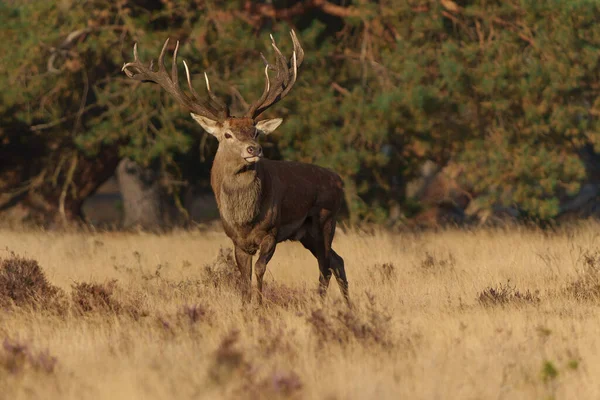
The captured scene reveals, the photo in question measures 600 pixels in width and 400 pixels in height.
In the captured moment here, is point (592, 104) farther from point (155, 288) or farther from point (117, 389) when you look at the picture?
point (117, 389)

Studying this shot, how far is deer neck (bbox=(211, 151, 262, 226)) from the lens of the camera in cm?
984

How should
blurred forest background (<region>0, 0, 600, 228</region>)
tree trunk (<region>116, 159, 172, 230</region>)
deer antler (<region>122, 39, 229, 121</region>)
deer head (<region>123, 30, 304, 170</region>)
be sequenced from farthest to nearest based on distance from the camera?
tree trunk (<region>116, 159, 172, 230</region>) → blurred forest background (<region>0, 0, 600, 228</region>) → deer antler (<region>122, 39, 229, 121</region>) → deer head (<region>123, 30, 304, 170</region>)

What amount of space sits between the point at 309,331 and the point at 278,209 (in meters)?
2.54

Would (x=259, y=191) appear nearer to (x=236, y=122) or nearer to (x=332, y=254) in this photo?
(x=236, y=122)

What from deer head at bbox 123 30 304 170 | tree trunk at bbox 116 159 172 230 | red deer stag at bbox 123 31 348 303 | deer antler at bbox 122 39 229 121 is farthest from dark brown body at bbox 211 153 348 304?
tree trunk at bbox 116 159 172 230

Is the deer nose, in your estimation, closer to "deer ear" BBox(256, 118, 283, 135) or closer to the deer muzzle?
the deer muzzle

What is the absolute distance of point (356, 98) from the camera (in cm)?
1775

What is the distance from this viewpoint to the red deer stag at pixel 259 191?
9.85 m

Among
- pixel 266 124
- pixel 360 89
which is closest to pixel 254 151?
pixel 266 124

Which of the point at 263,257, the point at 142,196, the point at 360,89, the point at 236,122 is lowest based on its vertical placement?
the point at 142,196

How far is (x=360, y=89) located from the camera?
698 inches

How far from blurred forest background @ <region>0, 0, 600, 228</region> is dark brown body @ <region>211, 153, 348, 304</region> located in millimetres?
6279

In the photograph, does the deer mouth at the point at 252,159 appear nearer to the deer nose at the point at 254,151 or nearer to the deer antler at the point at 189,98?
the deer nose at the point at 254,151

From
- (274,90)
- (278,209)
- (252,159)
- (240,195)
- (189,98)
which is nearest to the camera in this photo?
(252,159)
